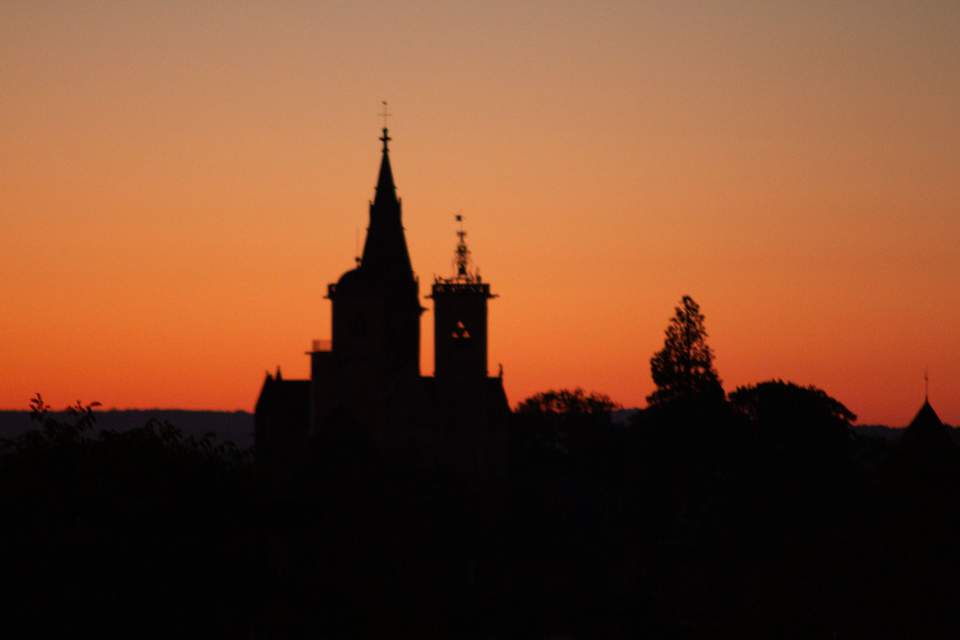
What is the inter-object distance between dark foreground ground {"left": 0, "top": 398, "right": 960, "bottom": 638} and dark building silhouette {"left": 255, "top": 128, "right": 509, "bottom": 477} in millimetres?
3680

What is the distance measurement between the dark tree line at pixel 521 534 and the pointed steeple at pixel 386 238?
13928mm

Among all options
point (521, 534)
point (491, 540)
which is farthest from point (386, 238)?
point (491, 540)

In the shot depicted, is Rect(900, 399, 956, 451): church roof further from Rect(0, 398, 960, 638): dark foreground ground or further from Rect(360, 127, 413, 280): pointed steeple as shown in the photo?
Rect(360, 127, 413, 280): pointed steeple

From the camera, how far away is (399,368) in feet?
378

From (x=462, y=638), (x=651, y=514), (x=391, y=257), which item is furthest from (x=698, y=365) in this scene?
(x=462, y=638)

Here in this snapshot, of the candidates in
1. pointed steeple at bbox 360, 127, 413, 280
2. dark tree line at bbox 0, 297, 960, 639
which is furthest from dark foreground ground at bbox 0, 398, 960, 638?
pointed steeple at bbox 360, 127, 413, 280

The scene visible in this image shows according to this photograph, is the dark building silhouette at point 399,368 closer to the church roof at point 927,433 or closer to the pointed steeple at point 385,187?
the pointed steeple at point 385,187

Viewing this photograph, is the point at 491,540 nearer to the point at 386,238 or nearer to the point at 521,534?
the point at 521,534

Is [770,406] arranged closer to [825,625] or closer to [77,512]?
[825,625]

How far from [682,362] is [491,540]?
875 inches

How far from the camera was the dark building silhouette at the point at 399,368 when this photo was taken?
376 ft

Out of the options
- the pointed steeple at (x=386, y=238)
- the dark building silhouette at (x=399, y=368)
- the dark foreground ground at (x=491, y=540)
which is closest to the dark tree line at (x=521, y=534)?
the dark foreground ground at (x=491, y=540)

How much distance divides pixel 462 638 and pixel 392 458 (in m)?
29.7

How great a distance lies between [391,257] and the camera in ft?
379
